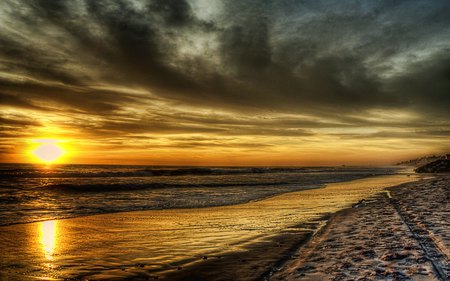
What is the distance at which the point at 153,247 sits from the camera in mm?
8766

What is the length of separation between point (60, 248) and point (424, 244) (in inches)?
349

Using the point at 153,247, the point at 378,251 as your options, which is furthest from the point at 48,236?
the point at 378,251

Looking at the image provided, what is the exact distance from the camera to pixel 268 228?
11.3 meters

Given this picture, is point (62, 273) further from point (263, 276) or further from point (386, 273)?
point (386, 273)

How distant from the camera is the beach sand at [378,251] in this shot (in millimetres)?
5766

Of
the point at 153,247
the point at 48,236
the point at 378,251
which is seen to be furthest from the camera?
the point at 48,236

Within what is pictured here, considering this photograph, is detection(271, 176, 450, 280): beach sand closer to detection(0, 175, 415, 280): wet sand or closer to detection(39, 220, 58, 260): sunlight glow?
detection(0, 175, 415, 280): wet sand

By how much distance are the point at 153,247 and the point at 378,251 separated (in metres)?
5.47

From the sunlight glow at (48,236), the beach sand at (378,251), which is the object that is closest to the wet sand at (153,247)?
the sunlight glow at (48,236)

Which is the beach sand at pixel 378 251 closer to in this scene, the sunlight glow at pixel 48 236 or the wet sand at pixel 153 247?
the wet sand at pixel 153 247

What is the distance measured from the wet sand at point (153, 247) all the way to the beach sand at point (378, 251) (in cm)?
67

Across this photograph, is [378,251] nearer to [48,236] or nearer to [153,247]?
[153,247]

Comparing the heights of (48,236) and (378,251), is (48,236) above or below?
below

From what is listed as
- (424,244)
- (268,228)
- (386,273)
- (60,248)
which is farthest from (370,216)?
(60,248)
